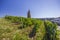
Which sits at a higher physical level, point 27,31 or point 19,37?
point 27,31

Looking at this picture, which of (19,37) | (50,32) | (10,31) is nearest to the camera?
(19,37)

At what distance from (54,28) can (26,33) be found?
77.4 inches

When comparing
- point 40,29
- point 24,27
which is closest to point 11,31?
point 24,27

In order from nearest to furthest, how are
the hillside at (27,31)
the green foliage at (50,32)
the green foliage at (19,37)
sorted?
the green foliage at (19,37), the hillside at (27,31), the green foliage at (50,32)

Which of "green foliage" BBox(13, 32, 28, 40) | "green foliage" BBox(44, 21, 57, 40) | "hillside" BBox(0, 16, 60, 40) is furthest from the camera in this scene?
"green foliage" BBox(44, 21, 57, 40)

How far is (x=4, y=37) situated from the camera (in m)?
8.24

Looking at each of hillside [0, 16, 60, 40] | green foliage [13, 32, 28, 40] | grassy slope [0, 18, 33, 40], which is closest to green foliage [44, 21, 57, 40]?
hillside [0, 16, 60, 40]

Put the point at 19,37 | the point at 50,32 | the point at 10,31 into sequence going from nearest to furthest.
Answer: the point at 19,37, the point at 50,32, the point at 10,31

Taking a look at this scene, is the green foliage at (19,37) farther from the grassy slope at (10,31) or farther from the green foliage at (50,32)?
the green foliage at (50,32)

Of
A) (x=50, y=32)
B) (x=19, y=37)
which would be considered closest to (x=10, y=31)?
(x=19, y=37)

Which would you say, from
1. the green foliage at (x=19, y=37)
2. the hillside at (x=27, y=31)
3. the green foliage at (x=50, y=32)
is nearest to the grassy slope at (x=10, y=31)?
the hillside at (x=27, y=31)

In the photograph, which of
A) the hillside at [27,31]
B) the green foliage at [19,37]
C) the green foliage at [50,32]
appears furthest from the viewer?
the green foliage at [50,32]

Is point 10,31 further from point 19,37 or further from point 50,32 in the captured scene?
point 50,32

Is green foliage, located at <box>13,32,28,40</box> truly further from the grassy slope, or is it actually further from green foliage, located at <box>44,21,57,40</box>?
green foliage, located at <box>44,21,57,40</box>
